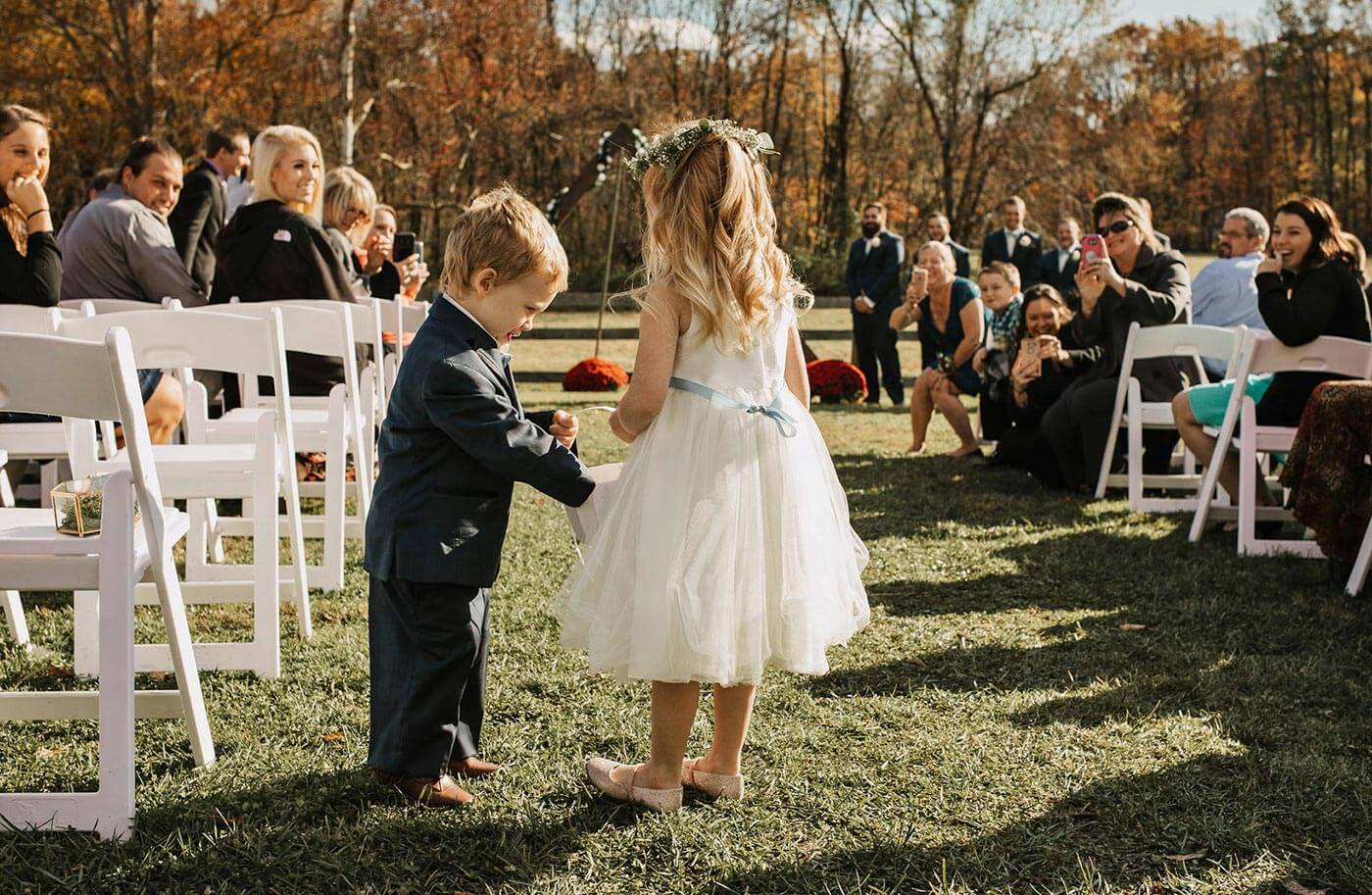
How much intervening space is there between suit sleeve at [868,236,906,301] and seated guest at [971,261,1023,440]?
496 cm

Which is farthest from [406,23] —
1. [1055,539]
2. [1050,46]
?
[1055,539]

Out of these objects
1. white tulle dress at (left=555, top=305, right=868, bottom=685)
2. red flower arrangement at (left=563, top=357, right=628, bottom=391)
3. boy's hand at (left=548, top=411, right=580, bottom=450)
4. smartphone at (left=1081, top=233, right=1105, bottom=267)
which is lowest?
red flower arrangement at (left=563, top=357, right=628, bottom=391)

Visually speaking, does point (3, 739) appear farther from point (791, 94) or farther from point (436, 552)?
point (791, 94)

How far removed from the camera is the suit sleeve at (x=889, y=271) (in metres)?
14.7

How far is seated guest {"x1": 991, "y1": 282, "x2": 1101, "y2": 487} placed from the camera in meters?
8.50

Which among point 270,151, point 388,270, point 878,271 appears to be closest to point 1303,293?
point 270,151

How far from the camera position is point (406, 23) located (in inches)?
1132

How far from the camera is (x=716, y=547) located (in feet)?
10.1

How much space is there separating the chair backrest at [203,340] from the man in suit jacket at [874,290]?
10.5m

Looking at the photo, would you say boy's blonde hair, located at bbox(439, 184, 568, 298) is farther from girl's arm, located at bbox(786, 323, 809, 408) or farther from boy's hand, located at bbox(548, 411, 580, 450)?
girl's arm, located at bbox(786, 323, 809, 408)

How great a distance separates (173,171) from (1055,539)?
5172 mm

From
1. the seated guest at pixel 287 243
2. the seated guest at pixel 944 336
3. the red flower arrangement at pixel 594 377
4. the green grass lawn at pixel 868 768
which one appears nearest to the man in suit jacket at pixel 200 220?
the seated guest at pixel 287 243

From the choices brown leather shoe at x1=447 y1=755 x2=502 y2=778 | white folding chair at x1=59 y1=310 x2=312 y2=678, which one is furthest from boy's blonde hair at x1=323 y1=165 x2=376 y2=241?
brown leather shoe at x1=447 y1=755 x2=502 y2=778

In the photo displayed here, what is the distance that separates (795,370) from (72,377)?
5.62ft
